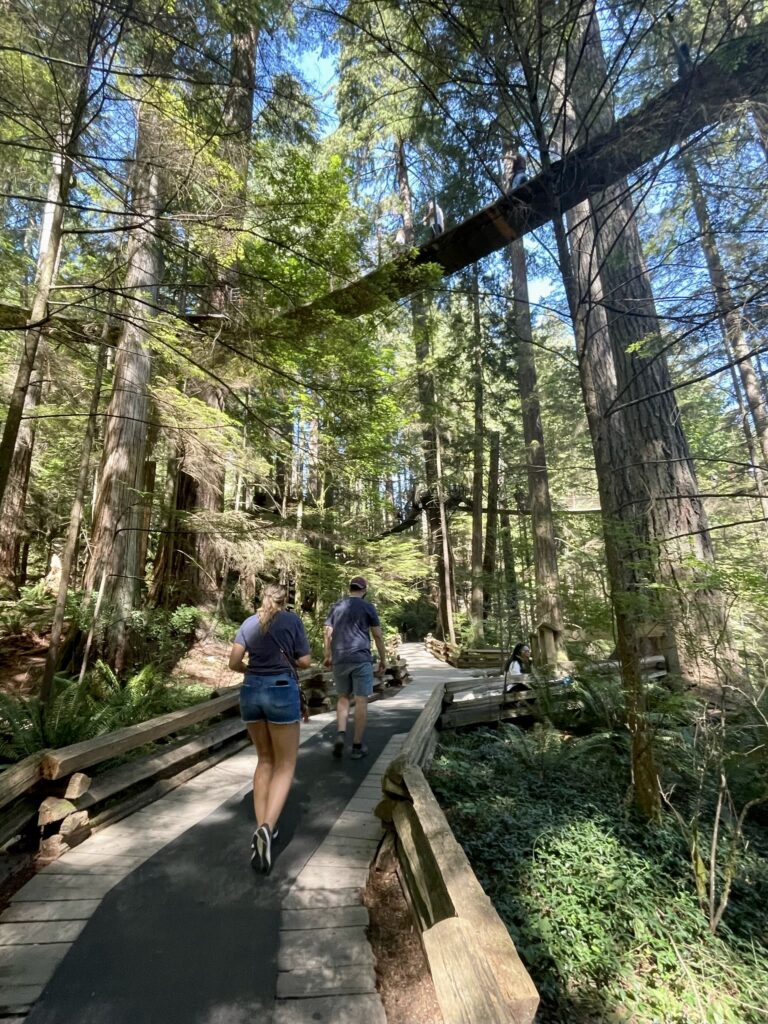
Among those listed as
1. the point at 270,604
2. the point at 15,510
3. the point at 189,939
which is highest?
the point at 15,510

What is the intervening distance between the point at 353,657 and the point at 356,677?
23 cm

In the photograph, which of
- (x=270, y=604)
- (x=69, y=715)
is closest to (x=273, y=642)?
(x=270, y=604)

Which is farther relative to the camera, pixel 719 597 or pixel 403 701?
pixel 403 701

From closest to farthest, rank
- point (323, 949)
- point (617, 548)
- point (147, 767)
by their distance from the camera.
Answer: point (323, 949)
point (617, 548)
point (147, 767)

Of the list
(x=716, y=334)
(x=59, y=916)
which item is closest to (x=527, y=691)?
(x=716, y=334)

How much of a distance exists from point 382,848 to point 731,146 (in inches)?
259

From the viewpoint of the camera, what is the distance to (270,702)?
3.25 metres

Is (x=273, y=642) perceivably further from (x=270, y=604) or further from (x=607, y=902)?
(x=607, y=902)

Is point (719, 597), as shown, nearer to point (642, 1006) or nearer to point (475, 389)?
point (642, 1006)

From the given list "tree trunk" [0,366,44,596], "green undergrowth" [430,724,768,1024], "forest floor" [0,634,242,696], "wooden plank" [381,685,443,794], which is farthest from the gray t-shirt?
"tree trunk" [0,366,44,596]

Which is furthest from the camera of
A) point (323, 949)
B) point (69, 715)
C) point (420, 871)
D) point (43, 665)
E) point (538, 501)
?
point (538, 501)

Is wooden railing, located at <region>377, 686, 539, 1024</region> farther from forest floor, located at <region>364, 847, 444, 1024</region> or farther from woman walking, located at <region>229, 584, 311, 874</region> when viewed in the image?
woman walking, located at <region>229, 584, 311, 874</region>

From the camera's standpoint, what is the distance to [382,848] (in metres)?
3.17

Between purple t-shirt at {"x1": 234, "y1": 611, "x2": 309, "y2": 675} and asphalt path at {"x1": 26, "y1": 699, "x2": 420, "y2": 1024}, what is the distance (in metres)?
1.17
